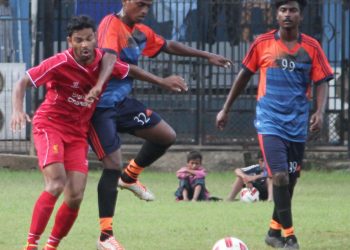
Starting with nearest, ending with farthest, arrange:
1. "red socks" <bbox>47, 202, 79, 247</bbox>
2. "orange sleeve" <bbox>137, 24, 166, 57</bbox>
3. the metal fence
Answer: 1. "red socks" <bbox>47, 202, 79, 247</bbox>
2. "orange sleeve" <bbox>137, 24, 166, 57</bbox>
3. the metal fence

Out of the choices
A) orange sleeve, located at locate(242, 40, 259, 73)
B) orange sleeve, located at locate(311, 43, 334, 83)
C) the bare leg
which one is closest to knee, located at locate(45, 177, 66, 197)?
orange sleeve, located at locate(242, 40, 259, 73)

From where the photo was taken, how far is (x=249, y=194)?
16.2 m

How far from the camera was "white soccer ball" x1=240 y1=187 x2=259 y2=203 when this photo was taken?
630 inches

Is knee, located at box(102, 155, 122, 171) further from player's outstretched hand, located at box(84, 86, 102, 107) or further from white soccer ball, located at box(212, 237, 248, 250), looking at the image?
white soccer ball, located at box(212, 237, 248, 250)

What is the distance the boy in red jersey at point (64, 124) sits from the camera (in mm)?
9328

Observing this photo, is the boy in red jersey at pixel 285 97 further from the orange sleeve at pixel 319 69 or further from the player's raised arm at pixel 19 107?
the player's raised arm at pixel 19 107

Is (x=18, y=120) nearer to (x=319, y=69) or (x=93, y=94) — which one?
(x=93, y=94)

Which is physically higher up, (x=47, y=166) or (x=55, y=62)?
(x=55, y=62)

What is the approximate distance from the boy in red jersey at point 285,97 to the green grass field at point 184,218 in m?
0.52

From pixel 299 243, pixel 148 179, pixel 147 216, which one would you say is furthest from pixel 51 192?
pixel 148 179

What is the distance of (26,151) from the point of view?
1970 centimetres

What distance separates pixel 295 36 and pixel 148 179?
801 centimetres

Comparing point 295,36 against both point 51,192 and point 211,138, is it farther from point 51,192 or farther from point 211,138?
point 211,138

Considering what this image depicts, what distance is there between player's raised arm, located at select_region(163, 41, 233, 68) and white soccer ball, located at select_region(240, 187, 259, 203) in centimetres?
497
